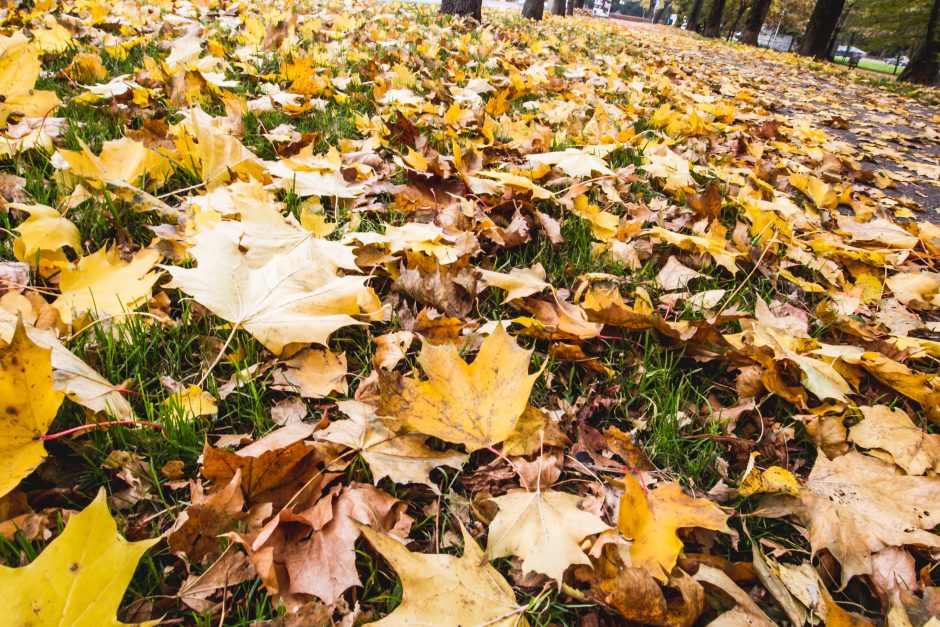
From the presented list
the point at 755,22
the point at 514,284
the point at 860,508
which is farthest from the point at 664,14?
the point at 860,508

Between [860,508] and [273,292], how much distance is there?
1291 millimetres

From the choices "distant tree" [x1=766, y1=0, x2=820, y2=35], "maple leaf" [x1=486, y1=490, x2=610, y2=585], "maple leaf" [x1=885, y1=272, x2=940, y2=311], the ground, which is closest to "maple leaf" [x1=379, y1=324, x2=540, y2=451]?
the ground

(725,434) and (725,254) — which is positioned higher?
(725,254)

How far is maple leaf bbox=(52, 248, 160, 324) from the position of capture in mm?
1082

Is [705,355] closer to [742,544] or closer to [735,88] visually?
[742,544]

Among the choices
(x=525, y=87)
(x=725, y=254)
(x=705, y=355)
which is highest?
(x=525, y=87)

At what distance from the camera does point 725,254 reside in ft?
5.28

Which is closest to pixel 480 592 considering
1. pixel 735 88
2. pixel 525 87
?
pixel 525 87

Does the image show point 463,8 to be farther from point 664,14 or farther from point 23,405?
point 664,14

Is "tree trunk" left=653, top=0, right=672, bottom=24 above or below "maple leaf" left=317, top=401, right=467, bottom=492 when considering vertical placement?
above

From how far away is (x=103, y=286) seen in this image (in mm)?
1123

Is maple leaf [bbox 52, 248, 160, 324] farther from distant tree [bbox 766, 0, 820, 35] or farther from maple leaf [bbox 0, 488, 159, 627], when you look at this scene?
distant tree [bbox 766, 0, 820, 35]

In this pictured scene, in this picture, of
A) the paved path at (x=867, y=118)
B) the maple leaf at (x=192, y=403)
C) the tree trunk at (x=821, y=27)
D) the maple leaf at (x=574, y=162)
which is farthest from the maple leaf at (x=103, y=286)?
the tree trunk at (x=821, y=27)

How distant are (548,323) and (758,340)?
1.80ft
